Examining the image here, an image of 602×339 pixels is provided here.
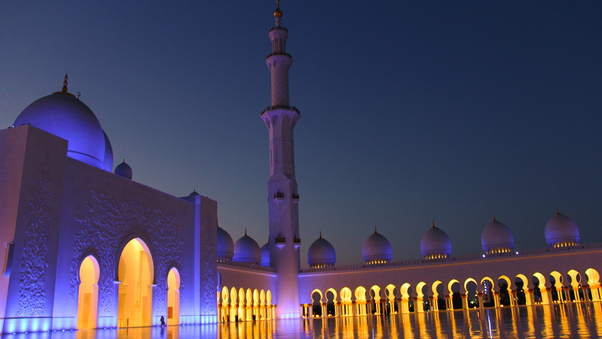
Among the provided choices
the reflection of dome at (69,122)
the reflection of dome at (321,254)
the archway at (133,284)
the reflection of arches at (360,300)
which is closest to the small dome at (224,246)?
the reflection of dome at (321,254)

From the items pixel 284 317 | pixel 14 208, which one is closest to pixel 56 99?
pixel 14 208

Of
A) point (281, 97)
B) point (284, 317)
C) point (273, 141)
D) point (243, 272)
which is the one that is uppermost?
point (281, 97)

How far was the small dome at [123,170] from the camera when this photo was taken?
1712 cm

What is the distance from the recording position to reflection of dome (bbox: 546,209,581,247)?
23453 millimetres

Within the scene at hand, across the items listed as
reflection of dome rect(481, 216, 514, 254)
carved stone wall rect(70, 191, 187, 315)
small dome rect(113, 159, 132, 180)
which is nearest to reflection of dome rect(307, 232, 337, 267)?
reflection of dome rect(481, 216, 514, 254)

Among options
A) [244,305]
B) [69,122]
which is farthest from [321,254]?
[69,122]

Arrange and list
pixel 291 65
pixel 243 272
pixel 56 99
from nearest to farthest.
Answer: pixel 56 99 → pixel 243 272 → pixel 291 65

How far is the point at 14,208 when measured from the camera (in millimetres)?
9461

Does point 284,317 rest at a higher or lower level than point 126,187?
lower

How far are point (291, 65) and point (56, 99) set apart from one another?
43.7 feet

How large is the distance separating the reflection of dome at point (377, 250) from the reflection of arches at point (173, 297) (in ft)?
42.8

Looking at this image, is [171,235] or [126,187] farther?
[171,235]

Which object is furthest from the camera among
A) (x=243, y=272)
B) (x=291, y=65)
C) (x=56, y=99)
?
(x=291, y=65)

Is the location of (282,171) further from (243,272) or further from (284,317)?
(284,317)
